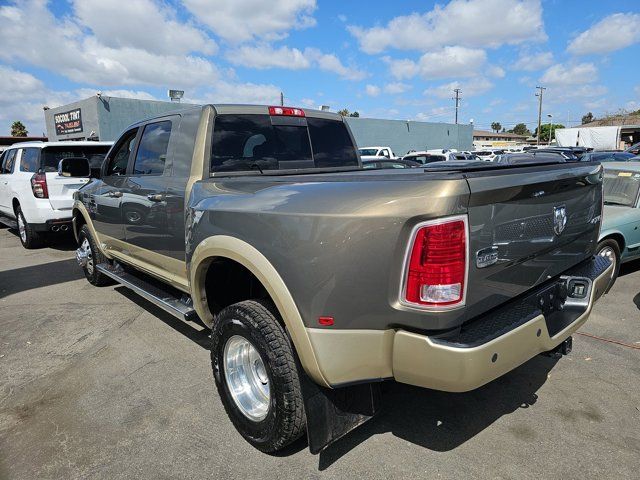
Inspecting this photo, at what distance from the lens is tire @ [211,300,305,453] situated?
240 centimetres

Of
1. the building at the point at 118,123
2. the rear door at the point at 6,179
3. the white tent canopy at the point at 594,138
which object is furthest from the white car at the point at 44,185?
the white tent canopy at the point at 594,138

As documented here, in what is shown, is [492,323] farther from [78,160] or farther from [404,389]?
[78,160]

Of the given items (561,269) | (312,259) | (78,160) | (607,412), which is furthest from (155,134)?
(607,412)

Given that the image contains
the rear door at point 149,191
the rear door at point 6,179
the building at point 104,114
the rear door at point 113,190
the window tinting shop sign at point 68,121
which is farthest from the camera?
the window tinting shop sign at point 68,121

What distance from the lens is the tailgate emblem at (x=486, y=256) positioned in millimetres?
2039

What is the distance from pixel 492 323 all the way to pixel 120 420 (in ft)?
A: 8.01

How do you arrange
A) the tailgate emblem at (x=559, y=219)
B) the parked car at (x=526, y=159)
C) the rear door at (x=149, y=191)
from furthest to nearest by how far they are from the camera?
the rear door at (x=149, y=191), the parked car at (x=526, y=159), the tailgate emblem at (x=559, y=219)

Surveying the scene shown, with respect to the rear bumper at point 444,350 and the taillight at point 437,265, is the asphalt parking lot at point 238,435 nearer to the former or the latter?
the rear bumper at point 444,350

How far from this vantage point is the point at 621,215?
5555 millimetres

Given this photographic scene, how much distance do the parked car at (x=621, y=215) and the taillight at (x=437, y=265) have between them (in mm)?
3810

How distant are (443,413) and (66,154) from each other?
7789 millimetres

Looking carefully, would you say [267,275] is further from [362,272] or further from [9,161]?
[9,161]

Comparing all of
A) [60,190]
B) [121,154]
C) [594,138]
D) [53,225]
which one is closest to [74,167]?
[121,154]

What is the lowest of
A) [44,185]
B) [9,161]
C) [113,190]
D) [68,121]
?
[44,185]
